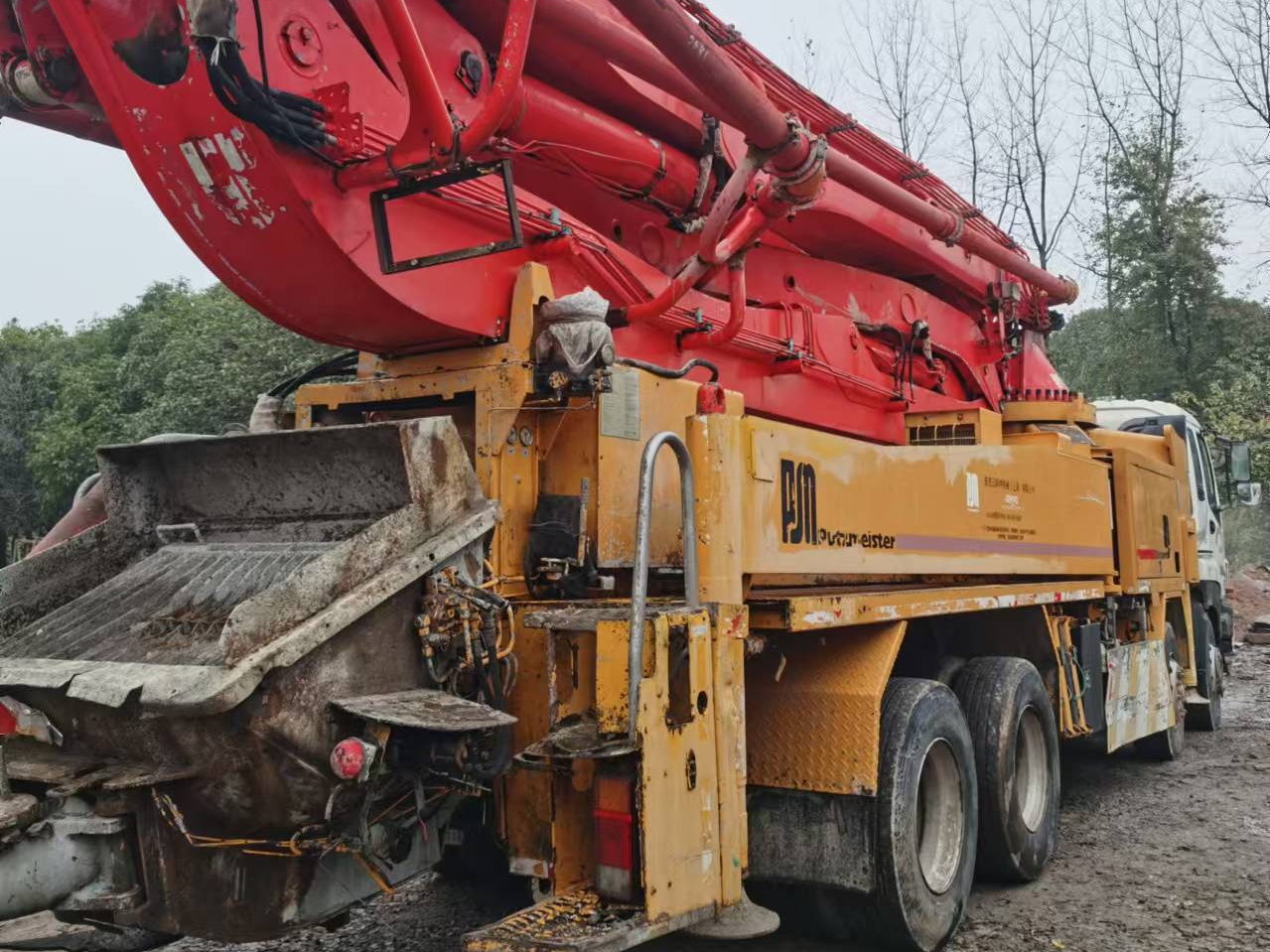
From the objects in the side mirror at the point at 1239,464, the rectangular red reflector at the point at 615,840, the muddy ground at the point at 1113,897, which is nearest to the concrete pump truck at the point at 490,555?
the rectangular red reflector at the point at 615,840

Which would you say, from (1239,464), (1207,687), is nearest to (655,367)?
(1207,687)

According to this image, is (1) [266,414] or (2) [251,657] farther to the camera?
(1) [266,414]

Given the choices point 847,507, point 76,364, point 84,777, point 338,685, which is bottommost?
point 84,777

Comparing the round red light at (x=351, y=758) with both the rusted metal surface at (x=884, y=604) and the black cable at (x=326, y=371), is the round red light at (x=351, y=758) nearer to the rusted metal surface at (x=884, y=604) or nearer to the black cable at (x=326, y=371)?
the rusted metal surface at (x=884, y=604)

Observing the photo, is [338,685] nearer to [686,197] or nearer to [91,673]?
[91,673]

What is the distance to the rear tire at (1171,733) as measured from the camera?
28.9 feet

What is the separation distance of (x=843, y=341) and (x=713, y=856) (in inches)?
134

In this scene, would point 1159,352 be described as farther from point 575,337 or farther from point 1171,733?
point 575,337

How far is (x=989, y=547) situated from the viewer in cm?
557

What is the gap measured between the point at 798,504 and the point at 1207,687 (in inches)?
295

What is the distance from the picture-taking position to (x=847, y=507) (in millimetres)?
4457

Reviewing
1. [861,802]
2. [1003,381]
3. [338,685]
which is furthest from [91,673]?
[1003,381]

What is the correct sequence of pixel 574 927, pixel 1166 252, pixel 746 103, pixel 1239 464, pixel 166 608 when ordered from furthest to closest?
pixel 1166 252
pixel 1239 464
pixel 746 103
pixel 166 608
pixel 574 927

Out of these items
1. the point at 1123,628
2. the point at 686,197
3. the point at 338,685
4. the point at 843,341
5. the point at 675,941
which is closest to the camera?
the point at 338,685
